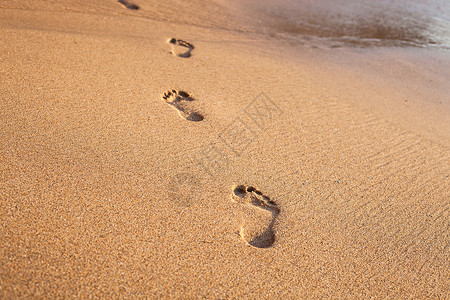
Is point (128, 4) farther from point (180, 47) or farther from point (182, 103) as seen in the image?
point (182, 103)

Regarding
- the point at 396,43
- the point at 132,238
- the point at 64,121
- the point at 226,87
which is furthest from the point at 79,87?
the point at 396,43

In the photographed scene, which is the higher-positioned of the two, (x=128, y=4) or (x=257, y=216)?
(x=128, y=4)

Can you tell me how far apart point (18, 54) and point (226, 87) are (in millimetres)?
1806

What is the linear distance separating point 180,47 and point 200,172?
2.06 metres

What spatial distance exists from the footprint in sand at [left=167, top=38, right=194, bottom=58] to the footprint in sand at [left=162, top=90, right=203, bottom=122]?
0.86 metres

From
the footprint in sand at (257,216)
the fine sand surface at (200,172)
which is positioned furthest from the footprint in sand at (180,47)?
the footprint in sand at (257,216)

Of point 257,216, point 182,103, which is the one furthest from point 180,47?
point 257,216

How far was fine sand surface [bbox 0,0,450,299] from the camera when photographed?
1.55 m

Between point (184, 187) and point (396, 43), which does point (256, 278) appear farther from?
point (396, 43)

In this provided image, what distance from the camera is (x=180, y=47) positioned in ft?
12.1

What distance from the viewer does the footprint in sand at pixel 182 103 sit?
2621 millimetres

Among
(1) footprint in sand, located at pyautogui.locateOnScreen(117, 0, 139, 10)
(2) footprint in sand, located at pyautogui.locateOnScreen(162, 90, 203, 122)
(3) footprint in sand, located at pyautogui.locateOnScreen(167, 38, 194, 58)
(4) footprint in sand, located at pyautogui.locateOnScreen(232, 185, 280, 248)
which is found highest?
(1) footprint in sand, located at pyautogui.locateOnScreen(117, 0, 139, 10)

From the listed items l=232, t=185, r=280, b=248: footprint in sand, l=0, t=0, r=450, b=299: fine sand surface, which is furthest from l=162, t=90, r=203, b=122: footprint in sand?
l=232, t=185, r=280, b=248: footprint in sand

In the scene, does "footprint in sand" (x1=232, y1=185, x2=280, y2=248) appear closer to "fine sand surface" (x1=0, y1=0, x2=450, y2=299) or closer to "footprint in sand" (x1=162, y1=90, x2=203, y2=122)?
"fine sand surface" (x1=0, y1=0, x2=450, y2=299)
